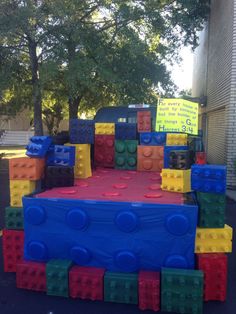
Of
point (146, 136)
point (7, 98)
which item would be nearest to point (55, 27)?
point (7, 98)

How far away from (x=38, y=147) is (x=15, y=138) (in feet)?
92.9

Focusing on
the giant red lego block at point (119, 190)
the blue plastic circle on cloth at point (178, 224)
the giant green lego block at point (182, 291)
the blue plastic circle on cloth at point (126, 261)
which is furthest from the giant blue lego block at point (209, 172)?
the blue plastic circle on cloth at point (126, 261)

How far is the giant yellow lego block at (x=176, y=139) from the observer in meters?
6.17

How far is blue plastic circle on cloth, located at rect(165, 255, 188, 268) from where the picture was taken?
12.6 feet

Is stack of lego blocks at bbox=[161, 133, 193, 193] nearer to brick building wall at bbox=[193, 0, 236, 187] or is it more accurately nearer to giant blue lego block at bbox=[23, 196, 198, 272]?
giant blue lego block at bbox=[23, 196, 198, 272]

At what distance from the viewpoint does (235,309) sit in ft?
12.4

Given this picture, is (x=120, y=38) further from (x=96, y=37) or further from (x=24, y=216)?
(x=24, y=216)

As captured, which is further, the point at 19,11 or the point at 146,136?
the point at 19,11

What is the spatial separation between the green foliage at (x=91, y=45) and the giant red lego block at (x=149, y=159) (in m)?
6.17

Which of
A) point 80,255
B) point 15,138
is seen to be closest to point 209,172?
point 80,255

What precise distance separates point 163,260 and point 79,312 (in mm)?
1135

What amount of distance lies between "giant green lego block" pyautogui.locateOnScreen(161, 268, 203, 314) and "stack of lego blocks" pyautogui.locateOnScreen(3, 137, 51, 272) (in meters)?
2.05

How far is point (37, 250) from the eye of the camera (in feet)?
13.7

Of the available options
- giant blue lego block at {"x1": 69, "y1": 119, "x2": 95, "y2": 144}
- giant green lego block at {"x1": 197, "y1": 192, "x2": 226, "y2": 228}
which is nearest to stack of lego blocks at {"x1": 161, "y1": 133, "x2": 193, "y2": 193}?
giant green lego block at {"x1": 197, "y1": 192, "x2": 226, "y2": 228}
